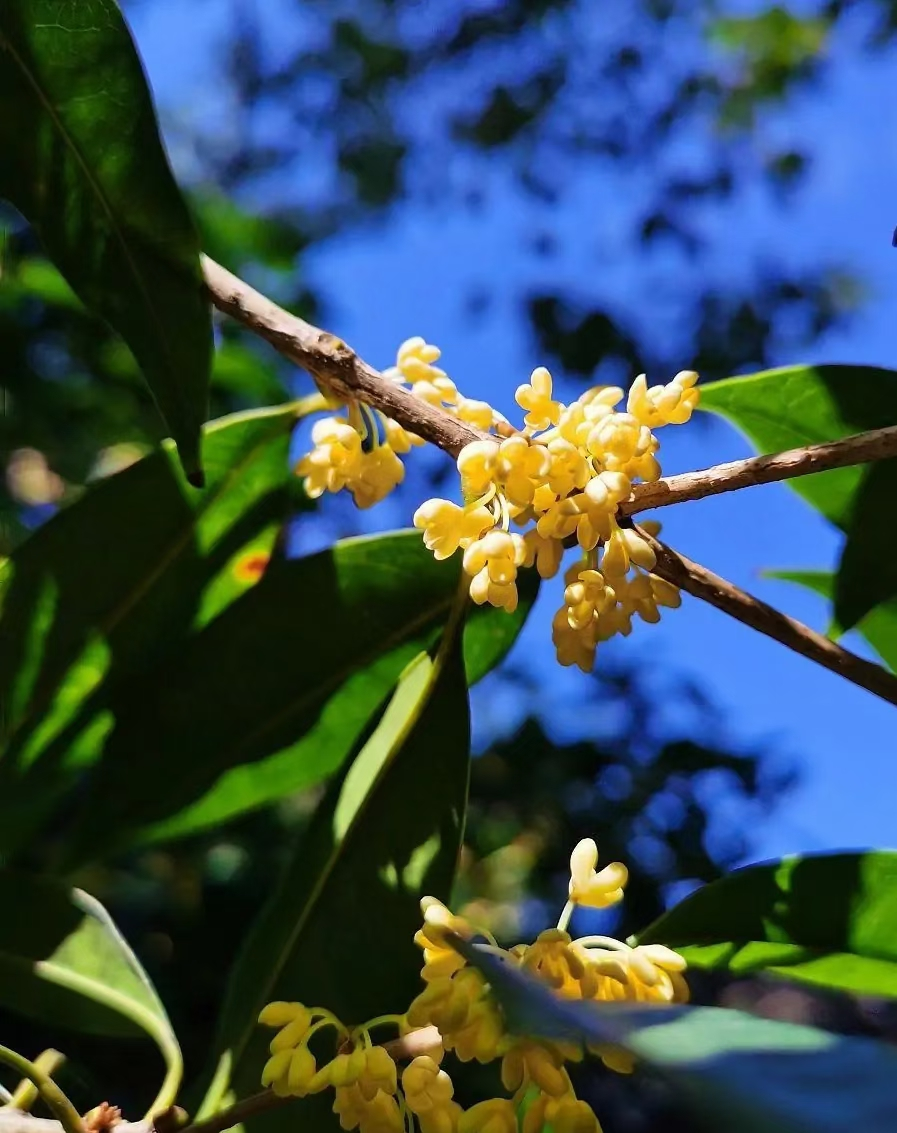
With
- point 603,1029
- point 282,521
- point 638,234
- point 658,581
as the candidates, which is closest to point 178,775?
point 282,521

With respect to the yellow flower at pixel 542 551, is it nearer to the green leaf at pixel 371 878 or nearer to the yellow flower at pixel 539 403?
the yellow flower at pixel 539 403

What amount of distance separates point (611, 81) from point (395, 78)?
28.5 inches

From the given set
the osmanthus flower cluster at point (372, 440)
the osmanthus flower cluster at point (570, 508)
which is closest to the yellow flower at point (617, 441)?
the osmanthus flower cluster at point (570, 508)

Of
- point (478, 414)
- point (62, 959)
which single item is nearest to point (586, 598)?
point (478, 414)

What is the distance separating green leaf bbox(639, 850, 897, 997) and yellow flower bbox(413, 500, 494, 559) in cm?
30

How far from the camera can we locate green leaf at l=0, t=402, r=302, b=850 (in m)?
0.92

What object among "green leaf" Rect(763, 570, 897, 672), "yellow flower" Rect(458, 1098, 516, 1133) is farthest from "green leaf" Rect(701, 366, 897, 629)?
"yellow flower" Rect(458, 1098, 516, 1133)

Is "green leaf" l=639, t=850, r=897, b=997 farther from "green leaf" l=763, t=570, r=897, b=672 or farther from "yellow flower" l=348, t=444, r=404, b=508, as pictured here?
"yellow flower" l=348, t=444, r=404, b=508

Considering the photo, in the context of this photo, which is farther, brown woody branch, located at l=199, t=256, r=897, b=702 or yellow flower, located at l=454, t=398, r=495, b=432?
yellow flower, located at l=454, t=398, r=495, b=432

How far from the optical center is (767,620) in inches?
26.3

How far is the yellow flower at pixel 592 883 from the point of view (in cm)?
66

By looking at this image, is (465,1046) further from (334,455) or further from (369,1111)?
(334,455)

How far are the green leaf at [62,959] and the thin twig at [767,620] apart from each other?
525mm

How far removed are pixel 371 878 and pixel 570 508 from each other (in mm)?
338
